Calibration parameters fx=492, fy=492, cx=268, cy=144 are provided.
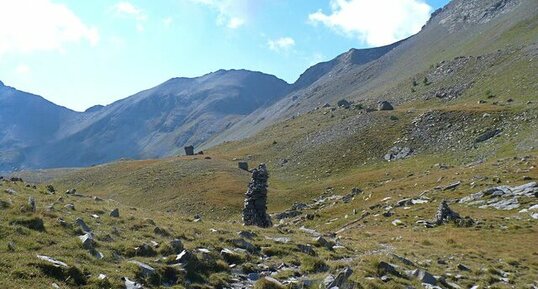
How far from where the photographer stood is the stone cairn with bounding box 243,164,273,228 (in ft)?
142

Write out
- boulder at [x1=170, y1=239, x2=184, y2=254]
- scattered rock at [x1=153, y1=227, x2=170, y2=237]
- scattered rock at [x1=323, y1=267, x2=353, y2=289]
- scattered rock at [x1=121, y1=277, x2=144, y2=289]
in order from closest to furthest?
scattered rock at [x1=121, y1=277, x2=144, y2=289], scattered rock at [x1=323, y1=267, x2=353, y2=289], boulder at [x1=170, y1=239, x2=184, y2=254], scattered rock at [x1=153, y1=227, x2=170, y2=237]

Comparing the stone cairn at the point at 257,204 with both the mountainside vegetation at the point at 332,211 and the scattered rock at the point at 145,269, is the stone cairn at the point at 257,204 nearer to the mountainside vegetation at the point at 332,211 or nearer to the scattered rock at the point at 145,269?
the mountainside vegetation at the point at 332,211

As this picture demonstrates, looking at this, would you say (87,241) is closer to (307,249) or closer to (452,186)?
(307,249)

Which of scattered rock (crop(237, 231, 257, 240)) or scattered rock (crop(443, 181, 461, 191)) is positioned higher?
scattered rock (crop(237, 231, 257, 240))

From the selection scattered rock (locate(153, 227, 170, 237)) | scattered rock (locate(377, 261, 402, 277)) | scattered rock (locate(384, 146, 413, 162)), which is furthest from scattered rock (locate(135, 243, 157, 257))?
scattered rock (locate(384, 146, 413, 162))

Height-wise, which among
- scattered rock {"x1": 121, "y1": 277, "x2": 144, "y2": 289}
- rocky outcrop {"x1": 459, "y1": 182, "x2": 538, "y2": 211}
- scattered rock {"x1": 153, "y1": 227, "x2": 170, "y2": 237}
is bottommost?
rocky outcrop {"x1": 459, "y1": 182, "x2": 538, "y2": 211}

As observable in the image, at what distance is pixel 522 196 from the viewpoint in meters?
41.1

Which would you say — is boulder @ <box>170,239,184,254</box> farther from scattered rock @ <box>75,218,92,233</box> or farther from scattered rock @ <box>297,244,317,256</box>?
scattered rock @ <box>297,244,317,256</box>

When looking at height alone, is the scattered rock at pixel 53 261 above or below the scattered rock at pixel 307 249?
above

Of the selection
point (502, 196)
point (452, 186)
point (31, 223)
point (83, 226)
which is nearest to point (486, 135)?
point (452, 186)

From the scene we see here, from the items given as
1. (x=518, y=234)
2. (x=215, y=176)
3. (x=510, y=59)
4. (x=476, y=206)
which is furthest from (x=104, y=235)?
(x=510, y=59)

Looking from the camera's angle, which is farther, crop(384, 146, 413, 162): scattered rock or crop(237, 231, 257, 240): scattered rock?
crop(384, 146, 413, 162): scattered rock

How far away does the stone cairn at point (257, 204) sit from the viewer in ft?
142

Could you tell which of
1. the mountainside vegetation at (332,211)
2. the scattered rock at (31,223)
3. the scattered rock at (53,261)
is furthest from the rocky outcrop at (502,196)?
the scattered rock at (53,261)
